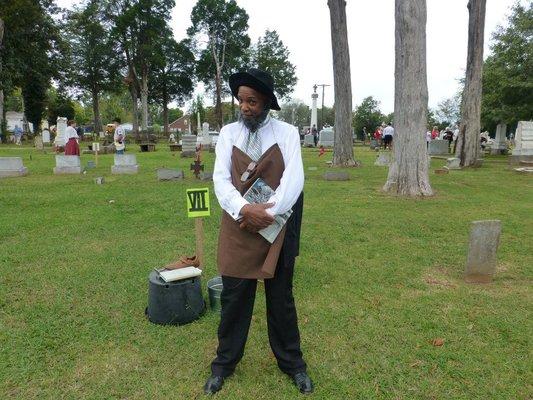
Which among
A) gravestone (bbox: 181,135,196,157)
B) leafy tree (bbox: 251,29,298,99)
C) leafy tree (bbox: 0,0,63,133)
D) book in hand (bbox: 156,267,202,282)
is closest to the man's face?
book in hand (bbox: 156,267,202,282)

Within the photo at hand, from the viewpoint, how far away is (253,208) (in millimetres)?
2551

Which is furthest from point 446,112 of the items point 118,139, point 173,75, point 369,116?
point 118,139

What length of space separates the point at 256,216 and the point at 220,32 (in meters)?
Result: 55.9

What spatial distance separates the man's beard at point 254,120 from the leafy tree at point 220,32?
51.4 metres

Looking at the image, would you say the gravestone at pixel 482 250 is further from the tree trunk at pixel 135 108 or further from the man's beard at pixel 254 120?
the tree trunk at pixel 135 108

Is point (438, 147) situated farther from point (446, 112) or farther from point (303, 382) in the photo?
point (446, 112)

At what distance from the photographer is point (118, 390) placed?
113 inches

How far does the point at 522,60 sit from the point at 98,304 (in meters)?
23.9

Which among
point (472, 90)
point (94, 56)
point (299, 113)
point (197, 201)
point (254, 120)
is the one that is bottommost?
point (197, 201)

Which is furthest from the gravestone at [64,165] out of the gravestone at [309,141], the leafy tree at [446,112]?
the leafy tree at [446,112]

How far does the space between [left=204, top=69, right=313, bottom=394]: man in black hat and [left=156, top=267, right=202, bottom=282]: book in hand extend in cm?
90

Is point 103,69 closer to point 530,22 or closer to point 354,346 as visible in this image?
point 530,22

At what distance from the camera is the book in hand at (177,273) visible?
366 centimetres

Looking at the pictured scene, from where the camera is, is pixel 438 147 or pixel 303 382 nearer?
pixel 303 382
